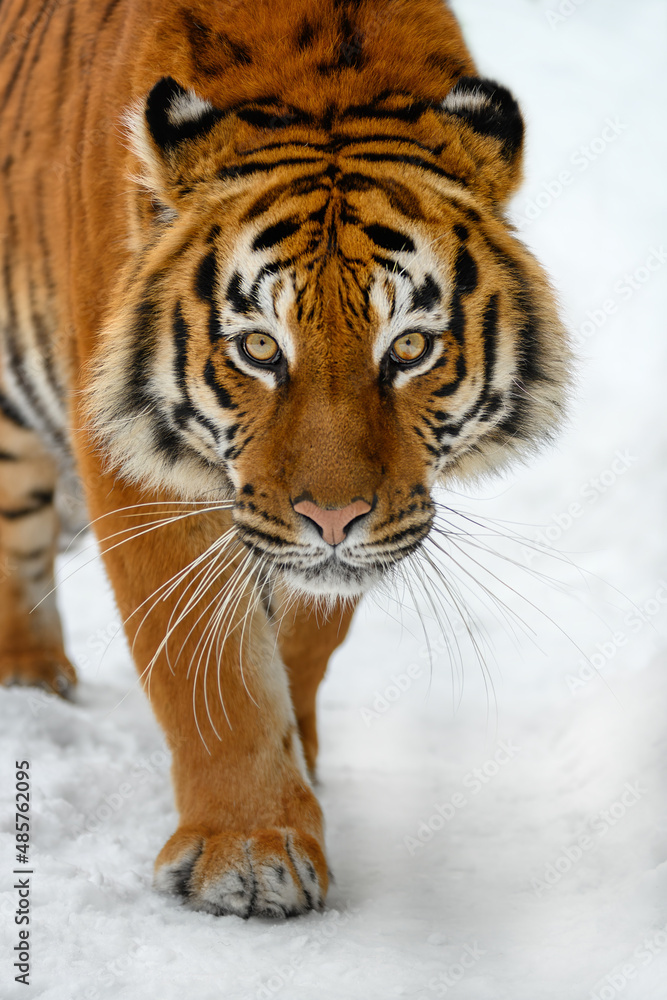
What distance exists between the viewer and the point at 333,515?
2.05 meters

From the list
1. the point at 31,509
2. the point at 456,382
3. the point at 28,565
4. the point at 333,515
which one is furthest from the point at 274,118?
the point at 28,565

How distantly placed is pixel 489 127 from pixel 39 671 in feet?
7.74

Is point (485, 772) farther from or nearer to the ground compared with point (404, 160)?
nearer to the ground

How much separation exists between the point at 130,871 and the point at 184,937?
14.0 inches

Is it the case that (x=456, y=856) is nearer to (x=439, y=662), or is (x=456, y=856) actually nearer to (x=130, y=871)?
(x=130, y=871)

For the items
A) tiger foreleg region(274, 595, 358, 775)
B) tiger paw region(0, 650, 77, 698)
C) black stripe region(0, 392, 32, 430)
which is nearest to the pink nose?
tiger foreleg region(274, 595, 358, 775)

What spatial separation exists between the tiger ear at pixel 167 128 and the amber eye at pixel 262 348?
16.9 inches

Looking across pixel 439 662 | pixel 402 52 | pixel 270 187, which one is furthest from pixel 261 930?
pixel 439 662

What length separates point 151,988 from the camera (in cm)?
198

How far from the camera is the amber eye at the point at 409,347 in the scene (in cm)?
212

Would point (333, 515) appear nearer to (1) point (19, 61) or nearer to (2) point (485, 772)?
(2) point (485, 772)

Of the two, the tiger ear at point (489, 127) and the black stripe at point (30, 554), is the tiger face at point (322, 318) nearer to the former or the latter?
the tiger ear at point (489, 127)

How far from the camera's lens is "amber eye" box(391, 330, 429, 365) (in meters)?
2.12

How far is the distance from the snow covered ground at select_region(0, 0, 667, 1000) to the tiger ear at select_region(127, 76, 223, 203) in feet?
2.55
